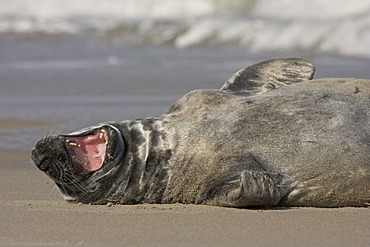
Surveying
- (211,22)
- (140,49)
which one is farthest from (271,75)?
(211,22)

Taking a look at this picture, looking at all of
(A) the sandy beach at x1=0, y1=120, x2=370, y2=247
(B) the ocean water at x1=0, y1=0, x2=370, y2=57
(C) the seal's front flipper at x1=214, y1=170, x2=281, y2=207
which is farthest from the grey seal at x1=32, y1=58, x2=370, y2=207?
(B) the ocean water at x1=0, y1=0, x2=370, y2=57

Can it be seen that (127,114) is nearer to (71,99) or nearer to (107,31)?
(71,99)

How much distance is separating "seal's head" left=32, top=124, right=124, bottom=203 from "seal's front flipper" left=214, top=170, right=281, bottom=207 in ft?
2.48

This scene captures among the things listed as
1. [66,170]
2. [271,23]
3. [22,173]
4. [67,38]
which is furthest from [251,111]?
[67,38]

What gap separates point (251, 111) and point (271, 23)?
1370cm

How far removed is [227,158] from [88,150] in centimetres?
87

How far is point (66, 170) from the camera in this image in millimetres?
4805

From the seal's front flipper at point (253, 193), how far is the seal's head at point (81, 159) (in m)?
0.75

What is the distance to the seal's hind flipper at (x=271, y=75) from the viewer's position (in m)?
6.07

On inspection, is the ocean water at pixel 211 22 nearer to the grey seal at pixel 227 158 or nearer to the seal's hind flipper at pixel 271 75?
the seal's hind flipper at pixel 271 75

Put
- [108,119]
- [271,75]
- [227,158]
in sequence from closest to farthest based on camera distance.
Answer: [227,158] < [271,75] < [108,119]

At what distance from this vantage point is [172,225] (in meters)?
4.18

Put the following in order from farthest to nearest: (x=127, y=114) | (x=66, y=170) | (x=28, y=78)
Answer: (x=28, y=78)
(x=127, y=114)
(x=66, y=170)

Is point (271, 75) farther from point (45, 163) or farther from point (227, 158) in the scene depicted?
point (45, 163)
